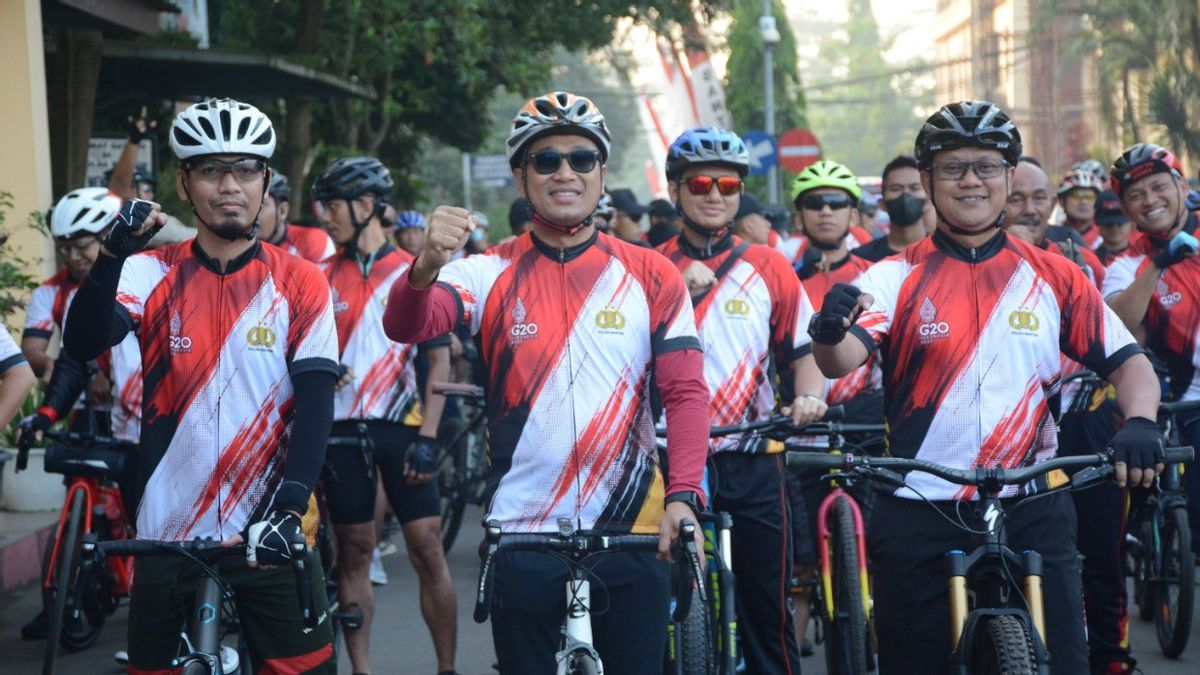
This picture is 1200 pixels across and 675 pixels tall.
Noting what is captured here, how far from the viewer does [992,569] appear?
5195 mm

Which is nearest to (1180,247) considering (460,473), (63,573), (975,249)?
(975,249)

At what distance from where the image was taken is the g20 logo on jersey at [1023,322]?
5352 millimetres

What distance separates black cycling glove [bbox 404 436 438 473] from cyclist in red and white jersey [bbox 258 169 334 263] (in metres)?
1.59

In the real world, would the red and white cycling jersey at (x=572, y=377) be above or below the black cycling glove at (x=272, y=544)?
above

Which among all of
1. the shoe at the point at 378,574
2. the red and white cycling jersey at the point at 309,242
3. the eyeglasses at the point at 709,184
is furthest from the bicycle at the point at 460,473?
the eyeglasses at the point at 709,184

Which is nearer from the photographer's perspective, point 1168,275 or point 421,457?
point 421,457

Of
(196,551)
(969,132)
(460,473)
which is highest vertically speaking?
(969,132)

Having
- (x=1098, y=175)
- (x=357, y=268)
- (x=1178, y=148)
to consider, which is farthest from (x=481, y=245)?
(x=1178, y=148)

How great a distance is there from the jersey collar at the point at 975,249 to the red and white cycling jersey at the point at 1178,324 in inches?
116

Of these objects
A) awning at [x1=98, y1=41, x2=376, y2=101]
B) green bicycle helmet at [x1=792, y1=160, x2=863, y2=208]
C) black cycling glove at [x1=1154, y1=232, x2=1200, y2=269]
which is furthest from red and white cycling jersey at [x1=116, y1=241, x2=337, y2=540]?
awning at [x1=98, y1=41, x2=376, y2=101]

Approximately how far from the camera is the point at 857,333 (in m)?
5.35

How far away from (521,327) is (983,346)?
141cm

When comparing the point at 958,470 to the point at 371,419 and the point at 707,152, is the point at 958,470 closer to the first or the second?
the point at 707,152

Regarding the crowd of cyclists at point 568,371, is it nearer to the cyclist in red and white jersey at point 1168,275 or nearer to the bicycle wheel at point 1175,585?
the cyclist in red and white jersey at point 1168,275
